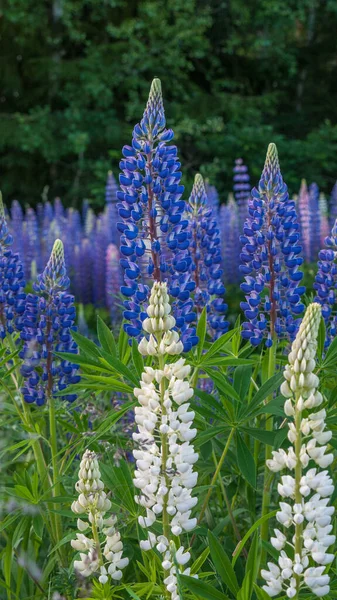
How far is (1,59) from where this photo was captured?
51.2ft

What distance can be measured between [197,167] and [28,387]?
1362cm

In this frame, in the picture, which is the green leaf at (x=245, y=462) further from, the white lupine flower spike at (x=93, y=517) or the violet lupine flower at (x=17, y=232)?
the violet lupine flower at (x=17, y=232)

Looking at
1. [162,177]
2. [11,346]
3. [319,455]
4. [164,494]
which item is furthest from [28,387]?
[319,455]

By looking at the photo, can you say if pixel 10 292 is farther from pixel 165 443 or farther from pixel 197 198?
pixel 165 443

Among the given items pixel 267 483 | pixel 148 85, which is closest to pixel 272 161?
pixel 267 483

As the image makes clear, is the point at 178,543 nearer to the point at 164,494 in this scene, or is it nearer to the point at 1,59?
the point at 164,494

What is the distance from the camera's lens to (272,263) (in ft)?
8.73

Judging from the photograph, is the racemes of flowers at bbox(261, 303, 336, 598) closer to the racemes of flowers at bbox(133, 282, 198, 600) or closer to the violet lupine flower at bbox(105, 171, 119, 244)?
the racemes of flowers at bbox(133, 282, 198, 600)

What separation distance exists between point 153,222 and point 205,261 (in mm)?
705

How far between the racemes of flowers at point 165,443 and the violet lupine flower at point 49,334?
38.3 inches

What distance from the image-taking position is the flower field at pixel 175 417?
1.76m

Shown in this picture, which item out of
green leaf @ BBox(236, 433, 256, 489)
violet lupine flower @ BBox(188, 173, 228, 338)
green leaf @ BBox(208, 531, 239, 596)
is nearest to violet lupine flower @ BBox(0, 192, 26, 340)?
violet lupine flower @ BBox(188, 173, 228, 338)

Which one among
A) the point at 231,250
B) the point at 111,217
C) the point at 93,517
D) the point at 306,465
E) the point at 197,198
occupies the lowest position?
the point at 93,517

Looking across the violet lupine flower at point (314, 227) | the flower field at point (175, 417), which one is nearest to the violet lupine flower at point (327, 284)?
the flower field at point (175, 417)
